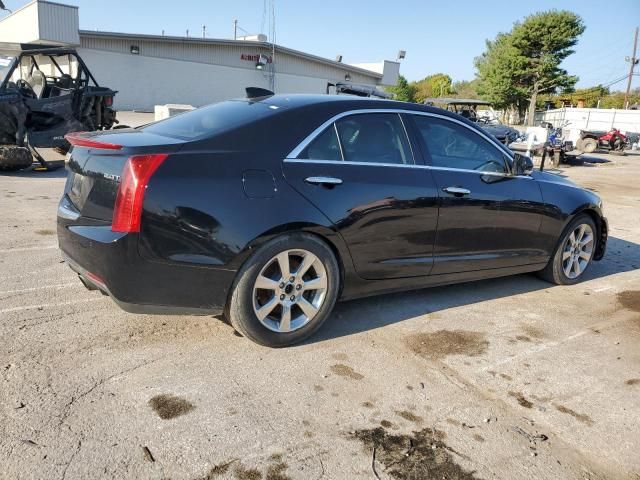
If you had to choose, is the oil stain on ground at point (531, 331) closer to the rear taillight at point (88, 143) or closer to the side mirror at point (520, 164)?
the side mirror at point (520, 164)

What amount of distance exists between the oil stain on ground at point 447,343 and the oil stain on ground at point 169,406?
1.57 m

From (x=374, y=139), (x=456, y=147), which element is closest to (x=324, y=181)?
(x=374, y=139)

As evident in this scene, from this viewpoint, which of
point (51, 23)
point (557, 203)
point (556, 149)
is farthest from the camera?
point (51, 23)

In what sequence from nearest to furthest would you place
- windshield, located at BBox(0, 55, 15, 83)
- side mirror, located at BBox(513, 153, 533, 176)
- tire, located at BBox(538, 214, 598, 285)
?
side mirror, located at BBox(513, 153, 533, 176), tire, located at BBox(538, 214, 598, 285), windshield, located at BBox(0, 55, 15, 83)

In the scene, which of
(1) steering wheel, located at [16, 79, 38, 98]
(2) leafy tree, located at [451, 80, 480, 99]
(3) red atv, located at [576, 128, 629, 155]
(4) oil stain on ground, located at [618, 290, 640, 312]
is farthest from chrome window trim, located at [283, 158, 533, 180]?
(2) leafy tree, located at [451, 80, 480, 99]

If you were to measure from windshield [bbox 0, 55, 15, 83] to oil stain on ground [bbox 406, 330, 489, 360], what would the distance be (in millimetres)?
9955

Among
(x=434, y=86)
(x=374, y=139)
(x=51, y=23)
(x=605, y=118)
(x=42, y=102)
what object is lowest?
(x=374, y=139)

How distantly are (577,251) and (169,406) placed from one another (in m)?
4.28

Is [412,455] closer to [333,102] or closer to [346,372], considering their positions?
[346,372]

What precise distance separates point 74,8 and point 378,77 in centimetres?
2340

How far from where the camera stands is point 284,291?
3434mm

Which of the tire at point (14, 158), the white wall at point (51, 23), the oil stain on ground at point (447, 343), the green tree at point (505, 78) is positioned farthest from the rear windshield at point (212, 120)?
the green tree at point (505, 78)

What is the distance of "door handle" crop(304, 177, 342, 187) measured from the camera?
11.2 ft

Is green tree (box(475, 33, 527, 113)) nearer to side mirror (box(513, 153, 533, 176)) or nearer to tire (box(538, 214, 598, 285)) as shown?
tire (box(538, 214, 598, 285))
